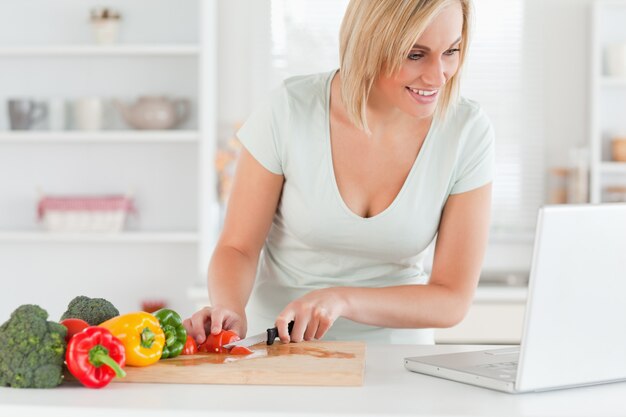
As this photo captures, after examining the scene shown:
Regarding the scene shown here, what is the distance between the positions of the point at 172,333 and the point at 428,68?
2.44 feet

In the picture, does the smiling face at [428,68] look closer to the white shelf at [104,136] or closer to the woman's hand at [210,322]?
the woman's hand at [210,322]

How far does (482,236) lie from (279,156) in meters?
0.49

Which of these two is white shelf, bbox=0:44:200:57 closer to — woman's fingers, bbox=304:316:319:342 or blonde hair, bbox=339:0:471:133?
blonde hair, bbox=339:0:471:133

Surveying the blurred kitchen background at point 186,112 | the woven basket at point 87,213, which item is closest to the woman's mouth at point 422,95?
the blurred kitchen background at point 186,112

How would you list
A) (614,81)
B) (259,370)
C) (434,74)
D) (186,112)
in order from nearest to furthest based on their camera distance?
(259,370) < (434,74) < (614,81) < (186,112)

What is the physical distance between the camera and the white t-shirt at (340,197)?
2.04 m

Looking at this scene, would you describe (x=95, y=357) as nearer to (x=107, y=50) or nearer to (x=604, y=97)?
(x=107, y=50)

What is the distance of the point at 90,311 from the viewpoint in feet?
5.29

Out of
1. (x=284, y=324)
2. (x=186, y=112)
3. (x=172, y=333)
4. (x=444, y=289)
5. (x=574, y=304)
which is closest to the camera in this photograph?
(x=574, y=304)

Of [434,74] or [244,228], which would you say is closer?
[434,74]

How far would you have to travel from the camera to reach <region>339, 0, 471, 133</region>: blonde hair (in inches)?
72.2

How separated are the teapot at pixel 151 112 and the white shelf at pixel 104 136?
0.12 feet

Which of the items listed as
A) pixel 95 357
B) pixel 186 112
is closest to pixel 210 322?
pixel 95 357

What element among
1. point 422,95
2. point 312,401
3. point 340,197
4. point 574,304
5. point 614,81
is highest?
point 614,81
